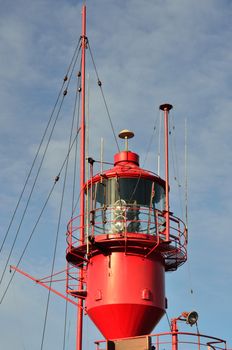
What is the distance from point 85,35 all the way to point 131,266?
9097 mm

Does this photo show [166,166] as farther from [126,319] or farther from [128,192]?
[126,319]

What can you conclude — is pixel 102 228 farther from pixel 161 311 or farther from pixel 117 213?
pixel 161 311

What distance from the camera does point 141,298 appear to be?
1939cm

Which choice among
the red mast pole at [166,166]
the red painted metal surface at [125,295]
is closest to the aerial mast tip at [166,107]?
the red mast pole at [166,166]

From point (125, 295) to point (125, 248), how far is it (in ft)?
4.27

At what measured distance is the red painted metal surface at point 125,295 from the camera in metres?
19.3

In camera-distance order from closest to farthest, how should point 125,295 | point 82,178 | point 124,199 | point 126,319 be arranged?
point 126,319 < point 125,295 < point 124,199 < point 82,178

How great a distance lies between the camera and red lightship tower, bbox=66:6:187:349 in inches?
764

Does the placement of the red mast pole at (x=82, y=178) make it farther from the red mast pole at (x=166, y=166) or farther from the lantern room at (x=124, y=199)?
the red mast pole at (x=166, y=166)

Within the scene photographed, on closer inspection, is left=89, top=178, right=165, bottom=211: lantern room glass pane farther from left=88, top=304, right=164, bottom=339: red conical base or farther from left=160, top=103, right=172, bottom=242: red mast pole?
left=88, top=304, right=164, bottom=339: red conical base

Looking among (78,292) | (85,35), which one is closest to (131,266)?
(78,292)

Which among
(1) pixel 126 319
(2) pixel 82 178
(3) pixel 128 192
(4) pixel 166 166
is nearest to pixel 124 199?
(3) pixel 128 192

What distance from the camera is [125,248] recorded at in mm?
19781

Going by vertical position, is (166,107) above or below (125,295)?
above
